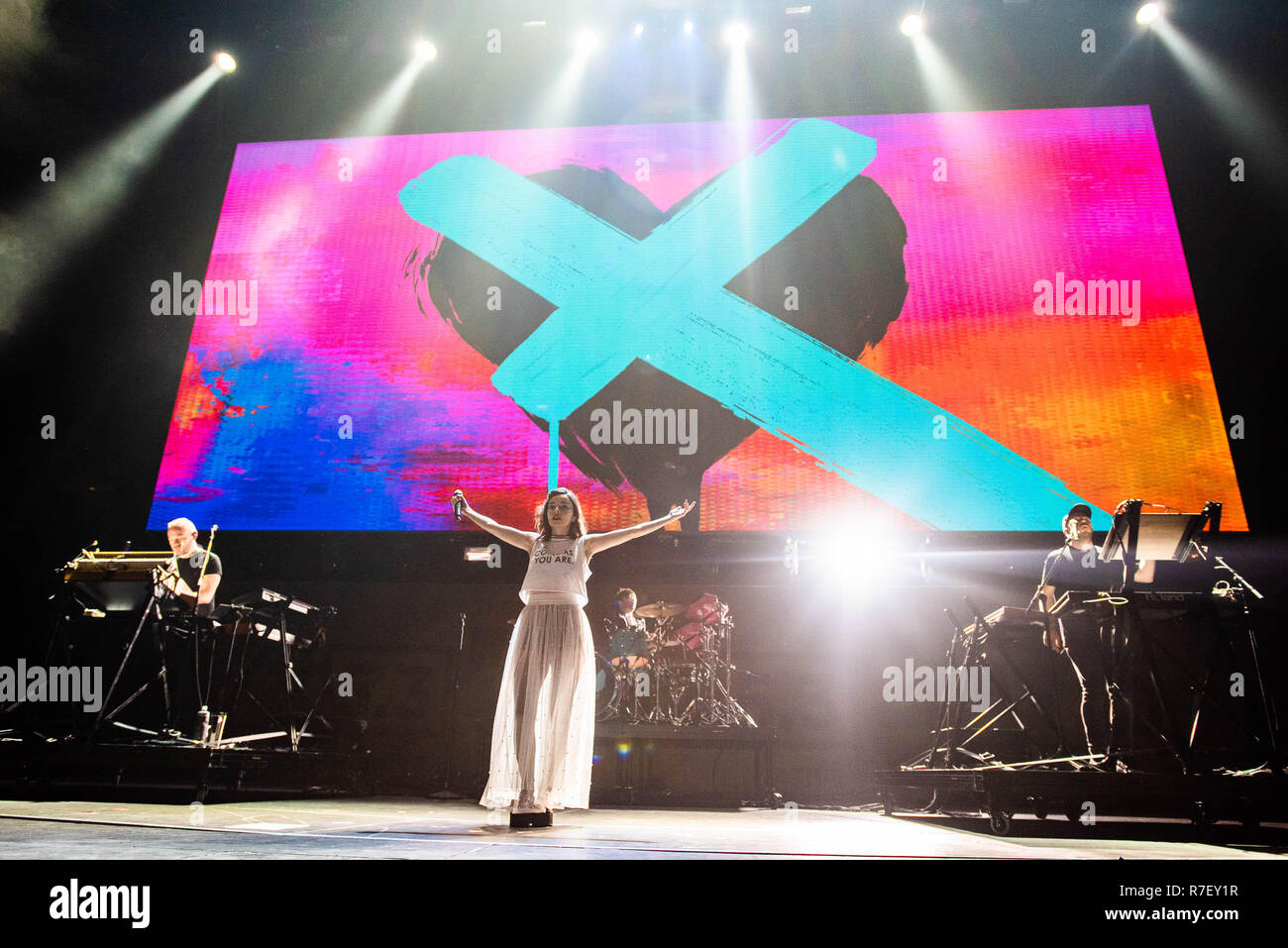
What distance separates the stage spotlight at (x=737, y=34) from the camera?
5922 mm

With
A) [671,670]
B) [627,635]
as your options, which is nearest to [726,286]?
[627,635]

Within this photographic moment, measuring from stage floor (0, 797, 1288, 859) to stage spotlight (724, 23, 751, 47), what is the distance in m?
5.29

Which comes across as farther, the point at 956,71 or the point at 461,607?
the point at 956,71

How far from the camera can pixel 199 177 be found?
6250mm

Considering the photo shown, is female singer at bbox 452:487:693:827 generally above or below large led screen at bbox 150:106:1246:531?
below

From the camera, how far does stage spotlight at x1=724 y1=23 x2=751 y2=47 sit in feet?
19.4

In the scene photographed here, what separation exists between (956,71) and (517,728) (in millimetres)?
5527

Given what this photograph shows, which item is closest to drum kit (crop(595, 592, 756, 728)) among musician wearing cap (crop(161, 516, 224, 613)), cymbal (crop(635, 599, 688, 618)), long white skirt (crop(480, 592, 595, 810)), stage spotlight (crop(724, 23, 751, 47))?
cymbal (crop(635, 599, 688, 618))

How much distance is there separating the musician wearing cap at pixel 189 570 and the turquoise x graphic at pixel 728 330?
6.67ft

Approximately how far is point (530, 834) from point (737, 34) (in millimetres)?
5643

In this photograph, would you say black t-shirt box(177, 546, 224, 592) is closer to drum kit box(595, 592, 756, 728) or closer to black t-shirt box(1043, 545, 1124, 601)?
drum kit box(595, 592, 756, 728)
